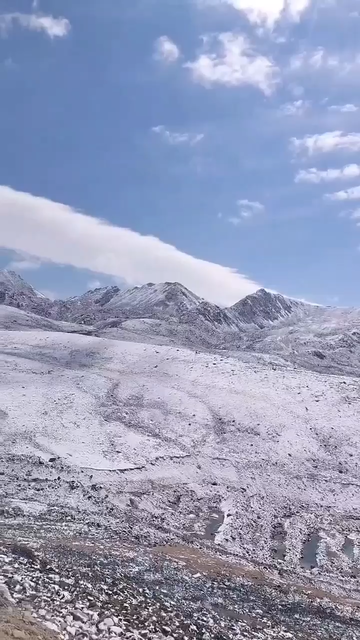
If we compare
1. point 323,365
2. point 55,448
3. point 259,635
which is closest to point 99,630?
point 259,635

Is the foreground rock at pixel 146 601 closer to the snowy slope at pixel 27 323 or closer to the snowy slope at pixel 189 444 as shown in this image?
the snowy slope at pixel 189 444

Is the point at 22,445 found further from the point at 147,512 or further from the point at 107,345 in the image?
the point at 107,345

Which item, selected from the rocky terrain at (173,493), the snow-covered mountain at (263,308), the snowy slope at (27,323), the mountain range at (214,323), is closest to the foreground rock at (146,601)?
the rocky terrain at (173,493)

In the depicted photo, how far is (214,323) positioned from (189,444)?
91440 mm

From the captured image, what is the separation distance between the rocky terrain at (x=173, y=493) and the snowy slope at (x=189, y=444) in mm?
110

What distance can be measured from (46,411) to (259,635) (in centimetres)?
2165

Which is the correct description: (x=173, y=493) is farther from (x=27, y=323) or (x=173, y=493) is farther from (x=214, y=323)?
(x=214, y=323)

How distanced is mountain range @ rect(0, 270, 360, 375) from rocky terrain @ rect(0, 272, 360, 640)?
21297 mm

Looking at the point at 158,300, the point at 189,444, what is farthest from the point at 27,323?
the point at 158,300

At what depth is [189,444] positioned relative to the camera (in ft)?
95.5

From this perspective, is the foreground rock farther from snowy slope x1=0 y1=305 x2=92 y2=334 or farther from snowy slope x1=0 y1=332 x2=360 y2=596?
snowy slope x1=0 y1=305 x2=92 y2=334

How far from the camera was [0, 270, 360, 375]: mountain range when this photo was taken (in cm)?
7275

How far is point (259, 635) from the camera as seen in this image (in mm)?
11258

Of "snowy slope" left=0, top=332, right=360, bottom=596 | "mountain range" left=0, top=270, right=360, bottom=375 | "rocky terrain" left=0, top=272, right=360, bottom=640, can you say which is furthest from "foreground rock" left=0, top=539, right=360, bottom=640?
"mountain range" left=0, top=270, right=360, bottom=375
